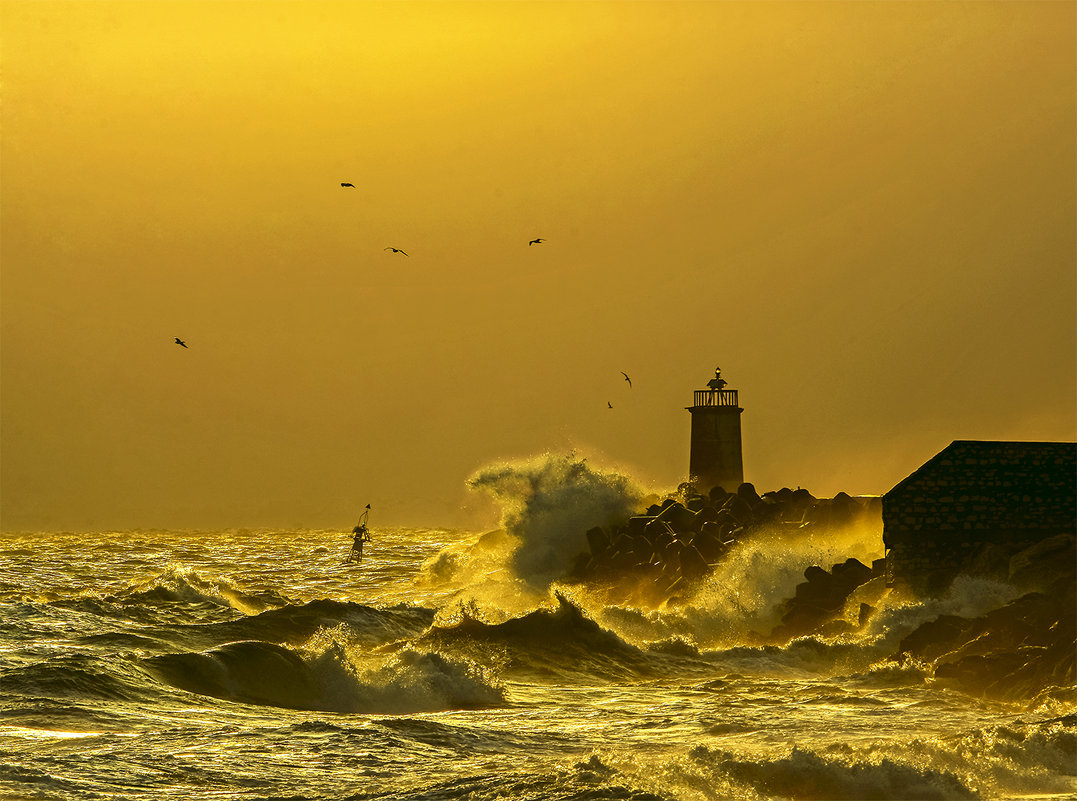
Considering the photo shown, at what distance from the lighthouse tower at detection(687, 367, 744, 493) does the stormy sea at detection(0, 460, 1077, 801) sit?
10571mm

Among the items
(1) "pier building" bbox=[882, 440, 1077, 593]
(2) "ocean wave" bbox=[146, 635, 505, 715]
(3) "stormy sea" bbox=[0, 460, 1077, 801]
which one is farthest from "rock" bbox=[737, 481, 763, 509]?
(2) "ocean wave" bbox=[146, 635, 505, 715]

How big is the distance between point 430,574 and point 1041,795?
31495 millimetres

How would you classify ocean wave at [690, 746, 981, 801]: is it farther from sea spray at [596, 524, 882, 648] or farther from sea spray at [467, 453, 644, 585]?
sea spray at [467, 453, 644, 585]

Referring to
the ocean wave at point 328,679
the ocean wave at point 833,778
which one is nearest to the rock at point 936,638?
the ocean wave at point 328,679

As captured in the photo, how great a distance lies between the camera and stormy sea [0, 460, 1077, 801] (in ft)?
36.9

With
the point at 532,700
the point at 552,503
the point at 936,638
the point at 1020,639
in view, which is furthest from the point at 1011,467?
Answer: the point at 552,503

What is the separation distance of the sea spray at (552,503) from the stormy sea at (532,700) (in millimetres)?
6381

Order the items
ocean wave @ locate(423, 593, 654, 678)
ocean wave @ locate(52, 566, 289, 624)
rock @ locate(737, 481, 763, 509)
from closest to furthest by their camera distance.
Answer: ocean wave @ locate(423, 593, 654, 678) < ocean wave @ locate(52, 566, 289, 624) < rock @ locate(737, 481, 763, 509)

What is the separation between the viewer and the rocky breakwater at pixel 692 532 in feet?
93.5

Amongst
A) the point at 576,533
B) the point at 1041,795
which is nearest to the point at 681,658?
the point at 1041,795

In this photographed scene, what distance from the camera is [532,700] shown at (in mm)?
16594

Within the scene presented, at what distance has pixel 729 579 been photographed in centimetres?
2645

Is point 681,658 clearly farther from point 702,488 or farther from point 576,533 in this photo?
point 702,488

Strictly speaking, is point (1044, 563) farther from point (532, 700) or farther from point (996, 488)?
point (532, 700)
